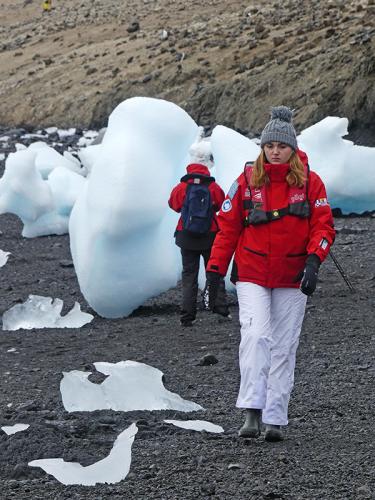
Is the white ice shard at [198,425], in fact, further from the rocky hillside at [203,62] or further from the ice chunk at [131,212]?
the rocky hillside at [203,62]

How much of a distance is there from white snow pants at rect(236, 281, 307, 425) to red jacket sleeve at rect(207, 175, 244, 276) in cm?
13

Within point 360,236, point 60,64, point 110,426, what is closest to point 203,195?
point 110,426

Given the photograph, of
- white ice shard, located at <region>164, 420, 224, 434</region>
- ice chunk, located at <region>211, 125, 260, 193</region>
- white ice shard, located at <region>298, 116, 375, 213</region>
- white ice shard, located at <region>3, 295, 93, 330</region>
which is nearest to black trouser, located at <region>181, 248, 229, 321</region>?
white ice shard, located at <region>3, 295, 93, 330</region>

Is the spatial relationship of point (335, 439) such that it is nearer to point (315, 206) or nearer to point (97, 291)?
point (315, 206)

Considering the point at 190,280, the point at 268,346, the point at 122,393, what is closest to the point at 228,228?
the point at 268,346

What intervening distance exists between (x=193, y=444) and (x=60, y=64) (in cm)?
3731

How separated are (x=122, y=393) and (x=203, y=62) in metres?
26.9

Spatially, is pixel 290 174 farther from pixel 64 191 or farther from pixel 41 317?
pixel 64 191

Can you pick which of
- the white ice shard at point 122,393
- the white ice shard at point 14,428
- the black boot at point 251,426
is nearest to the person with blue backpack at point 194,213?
the white ice shard at point 122,393

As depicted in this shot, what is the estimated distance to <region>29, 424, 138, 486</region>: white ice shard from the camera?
15.4 feet

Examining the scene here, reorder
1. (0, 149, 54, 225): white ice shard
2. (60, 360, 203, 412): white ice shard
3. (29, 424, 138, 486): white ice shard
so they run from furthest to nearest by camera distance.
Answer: (0, 149, 54, 225): white ice shard → (60, 360, 203, 412): white ice shard → (29, 424, 138, 486): white ice shard

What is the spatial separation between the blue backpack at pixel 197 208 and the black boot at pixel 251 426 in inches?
114

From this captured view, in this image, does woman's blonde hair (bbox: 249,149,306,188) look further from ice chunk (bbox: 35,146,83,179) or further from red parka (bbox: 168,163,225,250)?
ice chunk (bbox: 35,146,83,179)

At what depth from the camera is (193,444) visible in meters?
5.14
